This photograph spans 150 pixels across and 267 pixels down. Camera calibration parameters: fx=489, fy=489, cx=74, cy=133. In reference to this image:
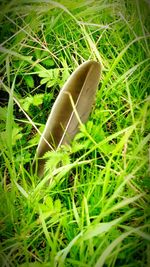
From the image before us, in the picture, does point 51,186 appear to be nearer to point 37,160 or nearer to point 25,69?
point 37,160

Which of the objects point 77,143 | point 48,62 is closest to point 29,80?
point 48,62

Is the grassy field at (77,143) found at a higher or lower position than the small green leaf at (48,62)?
lower

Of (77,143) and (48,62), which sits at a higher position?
(48,62)

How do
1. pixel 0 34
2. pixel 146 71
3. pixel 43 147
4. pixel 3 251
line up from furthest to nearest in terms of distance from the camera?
1. pixel 0 34
2. pixel 146 71
3. pixel 43 147
4. pixel 3 251

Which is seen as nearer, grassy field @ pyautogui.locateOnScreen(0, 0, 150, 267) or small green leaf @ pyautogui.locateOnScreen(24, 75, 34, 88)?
grassy field @ pyautogui.locateOnScreen(0, 0, 150, 267)

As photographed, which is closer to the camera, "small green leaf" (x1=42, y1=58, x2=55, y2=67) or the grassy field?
the grassy field

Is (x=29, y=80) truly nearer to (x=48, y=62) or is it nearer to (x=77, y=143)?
(x=48, y=62)

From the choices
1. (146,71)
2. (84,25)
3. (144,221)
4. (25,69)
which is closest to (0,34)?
(25,69)

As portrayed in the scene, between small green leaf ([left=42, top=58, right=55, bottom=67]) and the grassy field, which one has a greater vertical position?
small green leaf ([left=42, top=58, right=55, bottom=67])
